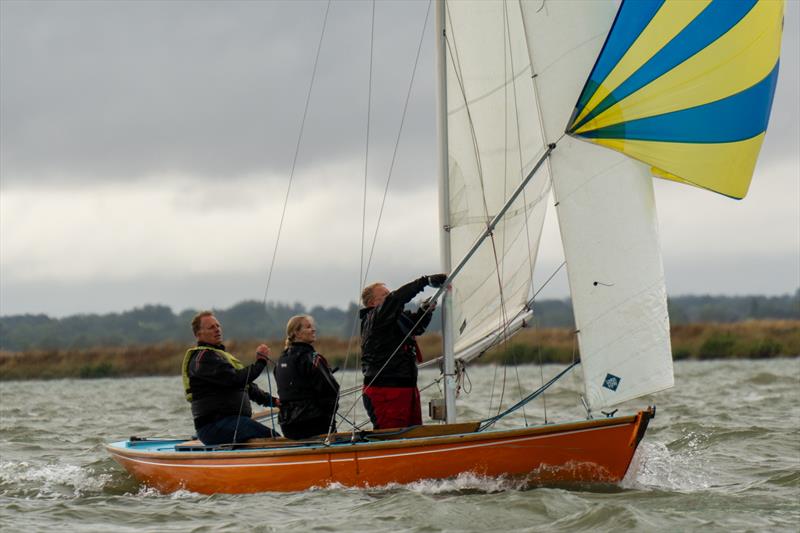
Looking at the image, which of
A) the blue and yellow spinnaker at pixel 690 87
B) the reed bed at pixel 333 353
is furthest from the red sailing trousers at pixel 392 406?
the reed bed at pixel 333 353

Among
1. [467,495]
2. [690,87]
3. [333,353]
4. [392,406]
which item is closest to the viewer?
[690,87]

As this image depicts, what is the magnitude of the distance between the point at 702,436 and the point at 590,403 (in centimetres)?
527

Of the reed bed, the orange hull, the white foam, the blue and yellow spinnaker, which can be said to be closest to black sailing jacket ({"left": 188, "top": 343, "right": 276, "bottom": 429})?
the orange hull

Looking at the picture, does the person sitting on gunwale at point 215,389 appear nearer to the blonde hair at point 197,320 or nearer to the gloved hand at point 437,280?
the blonde hair at point 197,320

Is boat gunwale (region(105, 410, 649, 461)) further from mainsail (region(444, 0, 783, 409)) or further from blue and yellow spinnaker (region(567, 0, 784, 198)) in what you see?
blue and yellow spinnaker (region(567, 0, 784, 198))

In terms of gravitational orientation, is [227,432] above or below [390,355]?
below

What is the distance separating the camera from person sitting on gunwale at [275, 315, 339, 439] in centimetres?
895

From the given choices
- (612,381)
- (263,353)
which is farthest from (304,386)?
(612,381)

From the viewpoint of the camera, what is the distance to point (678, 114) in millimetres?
8039

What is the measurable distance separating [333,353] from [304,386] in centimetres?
2210

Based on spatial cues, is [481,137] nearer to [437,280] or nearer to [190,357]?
[437,280]

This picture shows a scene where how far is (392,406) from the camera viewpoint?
9062 millimetres

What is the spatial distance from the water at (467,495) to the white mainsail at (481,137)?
162 centimetres

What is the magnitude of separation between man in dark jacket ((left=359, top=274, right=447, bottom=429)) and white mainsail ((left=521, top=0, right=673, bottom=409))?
1.22 metres
